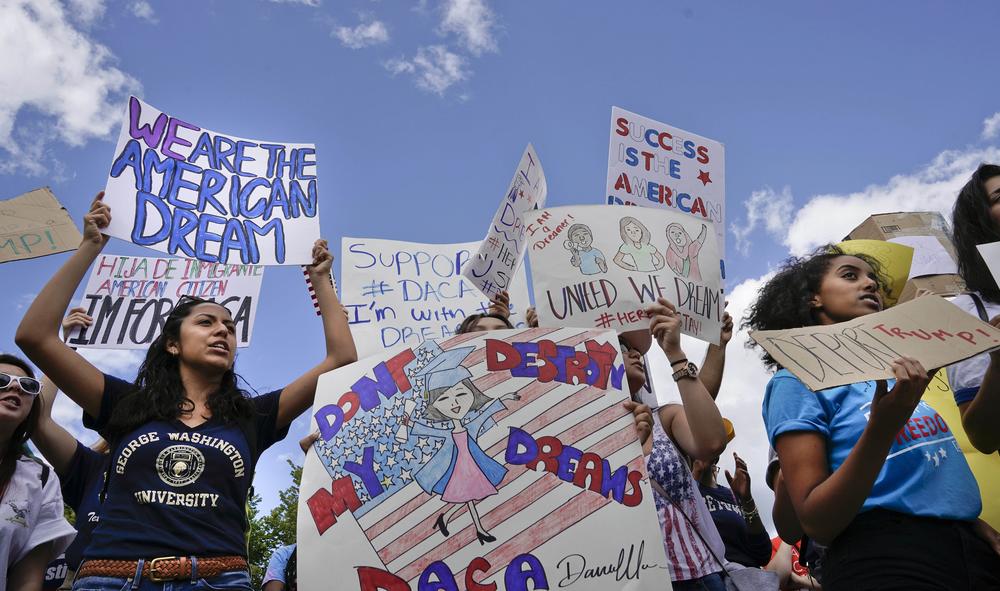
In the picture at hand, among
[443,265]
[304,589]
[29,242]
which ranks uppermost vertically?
[443,265]

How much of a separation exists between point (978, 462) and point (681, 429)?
109 centimetres

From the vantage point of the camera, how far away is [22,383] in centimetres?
331

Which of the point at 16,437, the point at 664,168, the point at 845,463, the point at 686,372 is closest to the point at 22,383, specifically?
the point at 16,437

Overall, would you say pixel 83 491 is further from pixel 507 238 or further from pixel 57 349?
pixel 507 238

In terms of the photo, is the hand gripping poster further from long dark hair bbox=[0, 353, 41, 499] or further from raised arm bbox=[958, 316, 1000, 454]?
long dark hair bbox=[0, 353, 41, 499]

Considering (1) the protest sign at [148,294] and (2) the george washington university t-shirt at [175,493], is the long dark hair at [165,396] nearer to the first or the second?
(2) the george washington university t-shirt at [175,493]

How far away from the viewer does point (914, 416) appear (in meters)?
2.34

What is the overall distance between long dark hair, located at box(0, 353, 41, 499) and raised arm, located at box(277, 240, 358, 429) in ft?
3.93

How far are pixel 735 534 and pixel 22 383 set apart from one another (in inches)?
144

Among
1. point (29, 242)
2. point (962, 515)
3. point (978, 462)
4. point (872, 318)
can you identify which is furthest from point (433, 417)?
point (29, 242)

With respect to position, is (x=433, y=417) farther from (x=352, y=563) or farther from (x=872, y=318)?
(x=872, y=318)

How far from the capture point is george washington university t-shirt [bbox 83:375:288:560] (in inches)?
99.2

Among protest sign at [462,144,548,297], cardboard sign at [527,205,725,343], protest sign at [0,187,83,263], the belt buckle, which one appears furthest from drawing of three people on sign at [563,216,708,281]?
protest sign at [0,187,83,263]

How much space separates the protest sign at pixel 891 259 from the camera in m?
3.68
